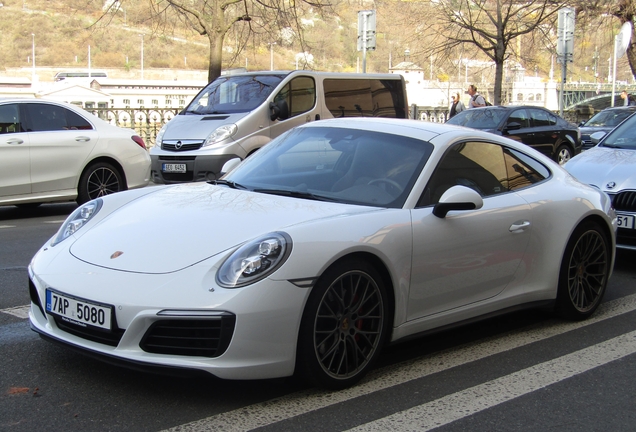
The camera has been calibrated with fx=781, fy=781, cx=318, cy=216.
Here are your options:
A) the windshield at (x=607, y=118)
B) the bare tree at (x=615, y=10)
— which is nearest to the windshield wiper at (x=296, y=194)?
the windshield at (x=607, y=118)

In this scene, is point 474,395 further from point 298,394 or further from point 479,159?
point 479,159

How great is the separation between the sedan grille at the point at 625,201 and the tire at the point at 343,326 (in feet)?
12.0

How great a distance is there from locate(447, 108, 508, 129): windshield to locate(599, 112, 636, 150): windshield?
7.79 m

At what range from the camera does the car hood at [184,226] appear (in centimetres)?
380

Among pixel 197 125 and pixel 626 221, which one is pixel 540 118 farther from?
pixel 626 221

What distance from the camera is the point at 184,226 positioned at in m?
4.06

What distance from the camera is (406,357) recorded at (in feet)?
14.9

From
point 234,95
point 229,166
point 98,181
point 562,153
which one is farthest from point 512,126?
point 229,166

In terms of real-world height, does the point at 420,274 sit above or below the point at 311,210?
below

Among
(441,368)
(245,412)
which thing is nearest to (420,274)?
(441,368)

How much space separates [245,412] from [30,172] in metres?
7.35

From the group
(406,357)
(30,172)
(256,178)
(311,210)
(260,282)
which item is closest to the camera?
(260,282)

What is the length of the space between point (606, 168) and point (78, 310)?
5.41 m

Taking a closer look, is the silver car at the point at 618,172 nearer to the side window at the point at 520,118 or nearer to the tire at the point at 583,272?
the tire at the point at 583,272
